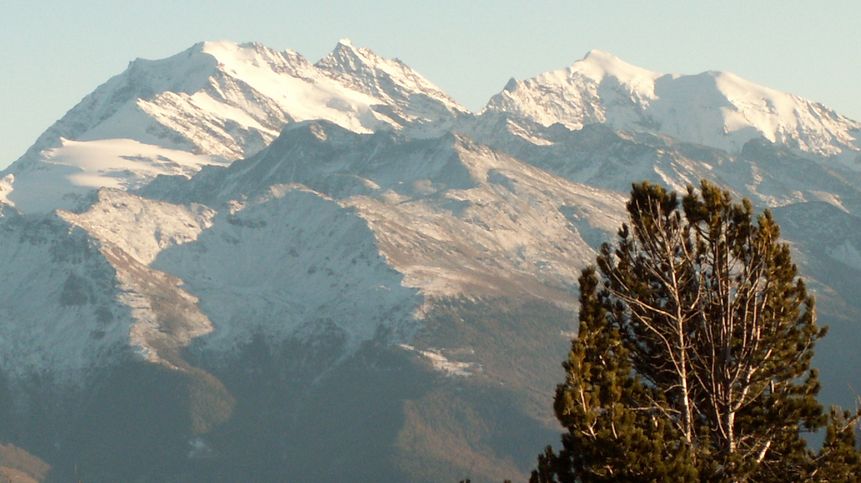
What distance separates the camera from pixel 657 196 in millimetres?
82125

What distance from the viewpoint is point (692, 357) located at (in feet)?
267

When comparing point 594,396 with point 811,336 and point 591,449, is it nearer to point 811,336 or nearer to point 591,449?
point 591,449

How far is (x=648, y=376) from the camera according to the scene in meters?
82.9

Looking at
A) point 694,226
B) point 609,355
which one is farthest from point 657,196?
Result: point 609,355

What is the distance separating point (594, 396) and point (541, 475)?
7649mm

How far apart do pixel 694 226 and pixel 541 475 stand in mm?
12768

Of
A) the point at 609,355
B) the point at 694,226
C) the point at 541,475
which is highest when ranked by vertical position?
the point at 694,226

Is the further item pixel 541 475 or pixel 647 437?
pixel 541 475

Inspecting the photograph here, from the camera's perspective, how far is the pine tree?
77.3 m

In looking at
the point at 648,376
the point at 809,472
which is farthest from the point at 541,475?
the point at 809,472

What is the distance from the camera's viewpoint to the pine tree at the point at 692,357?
7731 cm

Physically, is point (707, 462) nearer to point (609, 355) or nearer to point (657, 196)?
point (609, 355)

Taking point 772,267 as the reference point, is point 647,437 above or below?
below

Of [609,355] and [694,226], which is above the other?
[694,226]
